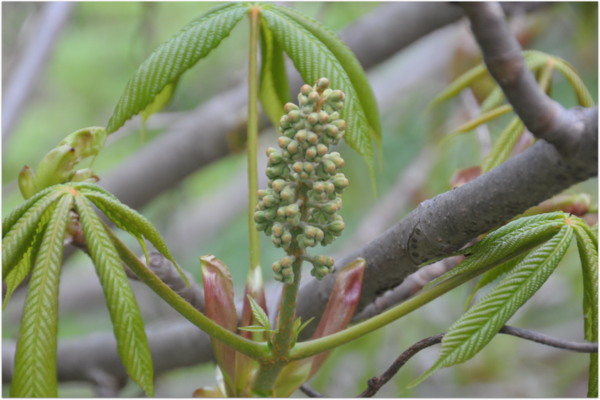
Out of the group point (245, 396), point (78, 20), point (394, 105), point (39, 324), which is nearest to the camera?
point (39, 324)

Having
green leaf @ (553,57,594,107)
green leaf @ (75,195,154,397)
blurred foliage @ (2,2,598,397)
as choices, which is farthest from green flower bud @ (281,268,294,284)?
blurred foliage @ (2,2,598,397)

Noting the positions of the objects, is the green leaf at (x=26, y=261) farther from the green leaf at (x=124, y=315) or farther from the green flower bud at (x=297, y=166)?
the green flower bud at (x=297, y=166)

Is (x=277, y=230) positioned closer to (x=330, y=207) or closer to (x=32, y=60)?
(x=330, y=207)

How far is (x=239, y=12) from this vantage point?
645mm

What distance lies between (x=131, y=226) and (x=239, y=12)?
235mm

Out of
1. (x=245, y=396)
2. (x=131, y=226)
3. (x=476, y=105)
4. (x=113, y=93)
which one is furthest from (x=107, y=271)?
(x=113, y=93)

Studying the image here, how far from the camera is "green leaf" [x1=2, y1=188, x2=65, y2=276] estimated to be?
0.49 meters

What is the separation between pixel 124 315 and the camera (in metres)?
0.49

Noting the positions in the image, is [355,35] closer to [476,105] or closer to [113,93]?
[476,105]

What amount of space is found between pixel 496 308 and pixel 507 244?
48 millimetres

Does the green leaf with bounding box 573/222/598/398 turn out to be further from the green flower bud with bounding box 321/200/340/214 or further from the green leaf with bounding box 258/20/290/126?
the green leaf with bounding box 258/20/290/126

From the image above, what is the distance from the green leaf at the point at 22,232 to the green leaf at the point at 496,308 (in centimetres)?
29

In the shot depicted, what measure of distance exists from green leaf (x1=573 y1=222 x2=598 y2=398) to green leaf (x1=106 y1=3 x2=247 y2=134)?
343 millimetres

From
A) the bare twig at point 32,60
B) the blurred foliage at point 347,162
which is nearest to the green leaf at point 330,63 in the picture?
the blurred foliage at point 347,162
